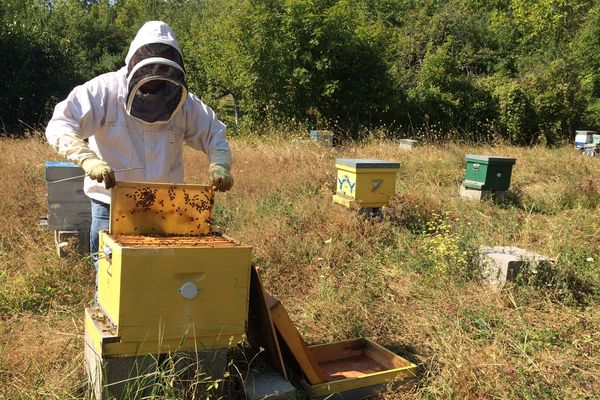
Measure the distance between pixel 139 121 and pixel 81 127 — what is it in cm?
26

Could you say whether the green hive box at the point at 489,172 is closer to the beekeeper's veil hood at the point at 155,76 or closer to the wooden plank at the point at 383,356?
the wooden plank at the point at 383,356

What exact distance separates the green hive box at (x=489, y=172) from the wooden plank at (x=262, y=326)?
17.2ft

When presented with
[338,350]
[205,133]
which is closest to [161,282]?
[205,133]

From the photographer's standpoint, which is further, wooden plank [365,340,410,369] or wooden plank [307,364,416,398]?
wooden plank [365,340,410,369]

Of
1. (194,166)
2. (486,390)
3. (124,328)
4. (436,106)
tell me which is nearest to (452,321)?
(486,390)

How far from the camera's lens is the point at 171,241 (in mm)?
2230

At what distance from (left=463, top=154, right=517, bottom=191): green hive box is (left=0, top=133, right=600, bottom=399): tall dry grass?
0.28 metres

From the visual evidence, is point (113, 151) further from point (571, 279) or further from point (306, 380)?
point (571, 279)

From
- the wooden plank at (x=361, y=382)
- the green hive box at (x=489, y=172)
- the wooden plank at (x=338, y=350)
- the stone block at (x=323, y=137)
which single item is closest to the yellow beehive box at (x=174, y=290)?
the wooden plank at (x=361, y=382)

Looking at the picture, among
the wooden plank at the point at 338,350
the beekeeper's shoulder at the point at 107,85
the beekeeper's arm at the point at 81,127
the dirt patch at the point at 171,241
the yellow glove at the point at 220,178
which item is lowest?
the wooden plank at the point at 338,350

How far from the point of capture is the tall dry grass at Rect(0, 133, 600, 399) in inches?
109

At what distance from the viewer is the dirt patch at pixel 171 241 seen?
6.98 ft

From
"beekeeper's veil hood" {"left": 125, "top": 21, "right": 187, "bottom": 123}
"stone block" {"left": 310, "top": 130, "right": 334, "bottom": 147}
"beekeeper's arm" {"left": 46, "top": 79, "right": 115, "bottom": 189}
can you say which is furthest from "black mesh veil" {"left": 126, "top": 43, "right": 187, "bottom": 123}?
"stone block" {"left": 310, "top": 130, "right": 334, "bottom": 147}

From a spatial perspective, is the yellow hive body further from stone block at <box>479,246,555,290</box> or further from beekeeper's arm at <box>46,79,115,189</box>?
stone block at <box>479,246,555,290</box>
